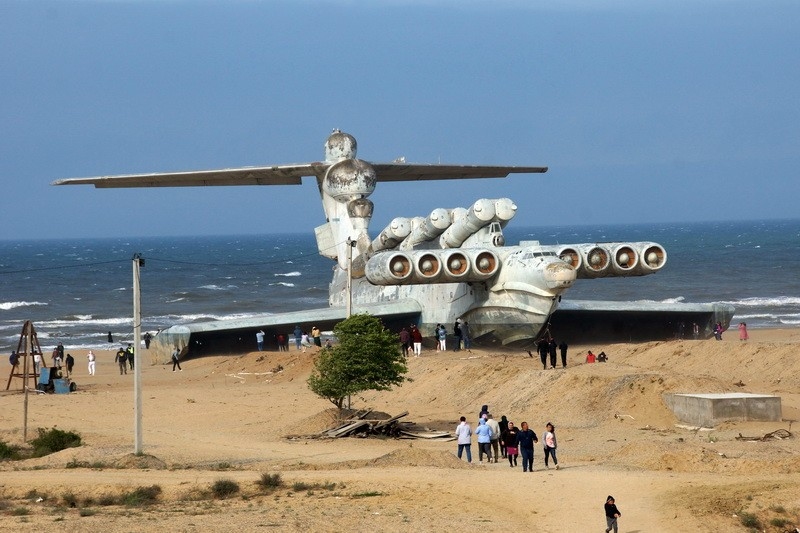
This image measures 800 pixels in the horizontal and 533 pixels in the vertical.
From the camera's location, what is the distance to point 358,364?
2386 centimetres

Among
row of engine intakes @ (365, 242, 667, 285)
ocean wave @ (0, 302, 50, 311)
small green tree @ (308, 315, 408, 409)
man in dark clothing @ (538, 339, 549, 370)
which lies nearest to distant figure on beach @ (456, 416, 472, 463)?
small green tree @ (308, 315, 408, 409)

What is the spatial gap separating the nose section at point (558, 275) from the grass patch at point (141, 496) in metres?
17.2

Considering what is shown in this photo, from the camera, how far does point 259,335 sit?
123 ft

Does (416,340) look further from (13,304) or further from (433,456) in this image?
(13,304)

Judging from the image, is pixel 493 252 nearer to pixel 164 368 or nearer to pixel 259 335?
pixel 259 335

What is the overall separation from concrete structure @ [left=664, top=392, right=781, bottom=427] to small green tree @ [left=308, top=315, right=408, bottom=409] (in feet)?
19.1

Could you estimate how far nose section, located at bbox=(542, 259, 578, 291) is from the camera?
31.1 m

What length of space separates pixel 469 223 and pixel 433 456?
57.4 feet

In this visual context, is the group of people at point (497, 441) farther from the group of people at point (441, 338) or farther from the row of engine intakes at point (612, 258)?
the row of engine intakes at point (612, 258)

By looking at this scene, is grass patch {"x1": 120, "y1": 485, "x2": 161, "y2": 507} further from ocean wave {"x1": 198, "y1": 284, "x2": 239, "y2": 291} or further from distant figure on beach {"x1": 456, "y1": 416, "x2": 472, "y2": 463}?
ocean wave {"x1": 198, "y1": 284, "x2": 239, "y2": 291}

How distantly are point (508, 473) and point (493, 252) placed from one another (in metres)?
16.7

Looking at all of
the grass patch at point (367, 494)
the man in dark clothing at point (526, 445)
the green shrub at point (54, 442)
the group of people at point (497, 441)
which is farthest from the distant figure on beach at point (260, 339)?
the grass patch at point (367, 494)

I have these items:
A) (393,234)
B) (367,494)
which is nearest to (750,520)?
(367,494)

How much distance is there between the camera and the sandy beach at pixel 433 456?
1445cm
